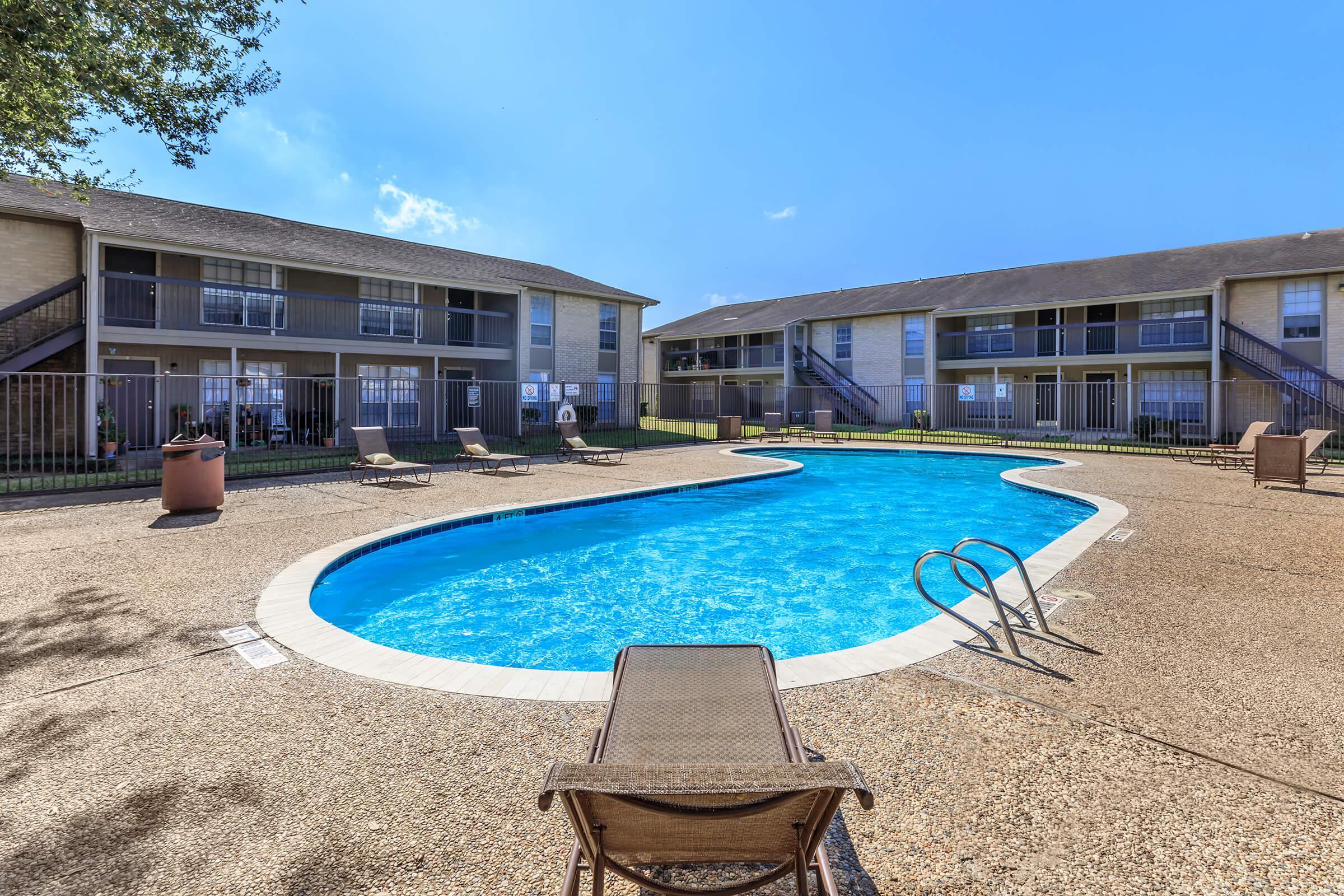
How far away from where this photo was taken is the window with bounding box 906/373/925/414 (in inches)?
1195

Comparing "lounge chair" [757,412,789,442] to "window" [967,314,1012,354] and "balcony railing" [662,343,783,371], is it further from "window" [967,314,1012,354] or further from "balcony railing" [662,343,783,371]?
"window" [967,314,1012,354]

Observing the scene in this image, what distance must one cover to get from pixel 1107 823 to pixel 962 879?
77 cm

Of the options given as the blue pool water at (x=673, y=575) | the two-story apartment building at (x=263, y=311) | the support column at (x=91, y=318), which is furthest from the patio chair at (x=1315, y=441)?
the support column at (x=91, y=318)

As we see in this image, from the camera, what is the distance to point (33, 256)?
16.1 m

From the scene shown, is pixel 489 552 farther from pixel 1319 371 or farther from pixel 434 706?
pixel 1319 371

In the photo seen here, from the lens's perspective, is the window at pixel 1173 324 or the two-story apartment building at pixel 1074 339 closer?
the two-story apartment building at pixel 1074 339

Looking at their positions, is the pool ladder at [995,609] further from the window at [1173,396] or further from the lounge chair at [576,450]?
the window at [1173,396]

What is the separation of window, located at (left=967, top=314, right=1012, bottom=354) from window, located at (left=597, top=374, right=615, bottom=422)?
659 inches

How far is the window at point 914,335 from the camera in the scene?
30.6 metres

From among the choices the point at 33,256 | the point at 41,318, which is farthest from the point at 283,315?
the point at 33,256

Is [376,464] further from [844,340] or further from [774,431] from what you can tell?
[844,340]

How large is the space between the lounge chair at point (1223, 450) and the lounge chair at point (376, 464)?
18.3 metres

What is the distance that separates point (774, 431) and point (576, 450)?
1223 cm

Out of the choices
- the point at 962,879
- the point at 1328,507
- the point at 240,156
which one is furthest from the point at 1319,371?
the point at 240,156
